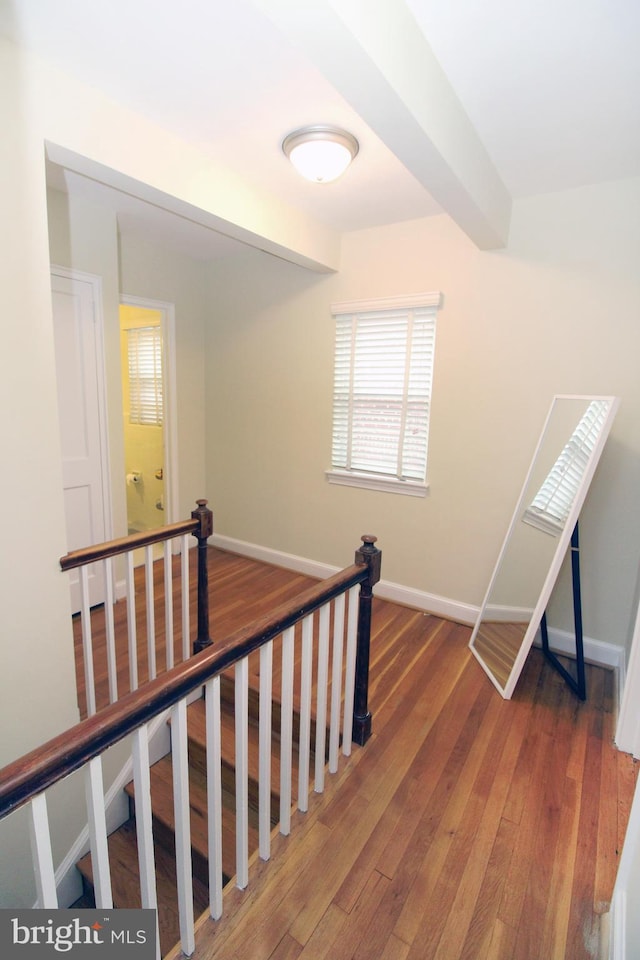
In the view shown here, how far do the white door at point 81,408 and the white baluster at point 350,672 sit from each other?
2.09 m

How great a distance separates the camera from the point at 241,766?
1.34 m

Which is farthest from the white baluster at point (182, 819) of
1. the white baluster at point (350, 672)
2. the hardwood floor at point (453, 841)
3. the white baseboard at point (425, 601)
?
the white baseboard at point (425, 601)

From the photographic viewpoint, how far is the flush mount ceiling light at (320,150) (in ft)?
6.41

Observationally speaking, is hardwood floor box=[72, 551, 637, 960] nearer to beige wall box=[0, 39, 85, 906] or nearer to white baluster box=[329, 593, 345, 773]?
white baluster box=[329, 593, 345, 773]

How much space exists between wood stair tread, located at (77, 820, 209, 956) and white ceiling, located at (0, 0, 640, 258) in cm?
313

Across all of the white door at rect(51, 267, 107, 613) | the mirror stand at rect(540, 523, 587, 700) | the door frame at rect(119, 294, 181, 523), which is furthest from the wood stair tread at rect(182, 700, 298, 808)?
the door frame at rect(119, 294, 181, 523)

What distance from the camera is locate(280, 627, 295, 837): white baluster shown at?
1495mm

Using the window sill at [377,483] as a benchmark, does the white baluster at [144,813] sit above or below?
below

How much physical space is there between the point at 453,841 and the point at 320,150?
113 inches

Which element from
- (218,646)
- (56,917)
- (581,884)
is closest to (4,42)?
(218,646)

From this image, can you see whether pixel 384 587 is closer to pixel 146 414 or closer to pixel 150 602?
pixel 150 602

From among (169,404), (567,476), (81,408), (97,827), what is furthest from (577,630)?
(169,404)

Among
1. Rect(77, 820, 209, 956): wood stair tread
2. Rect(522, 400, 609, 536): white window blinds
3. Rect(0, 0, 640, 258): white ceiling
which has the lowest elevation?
Rect(77, 820, 209, 956): wood stair tread

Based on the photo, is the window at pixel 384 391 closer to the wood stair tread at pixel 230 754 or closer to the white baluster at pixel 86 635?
the wood stair tread at pixel 230 754
